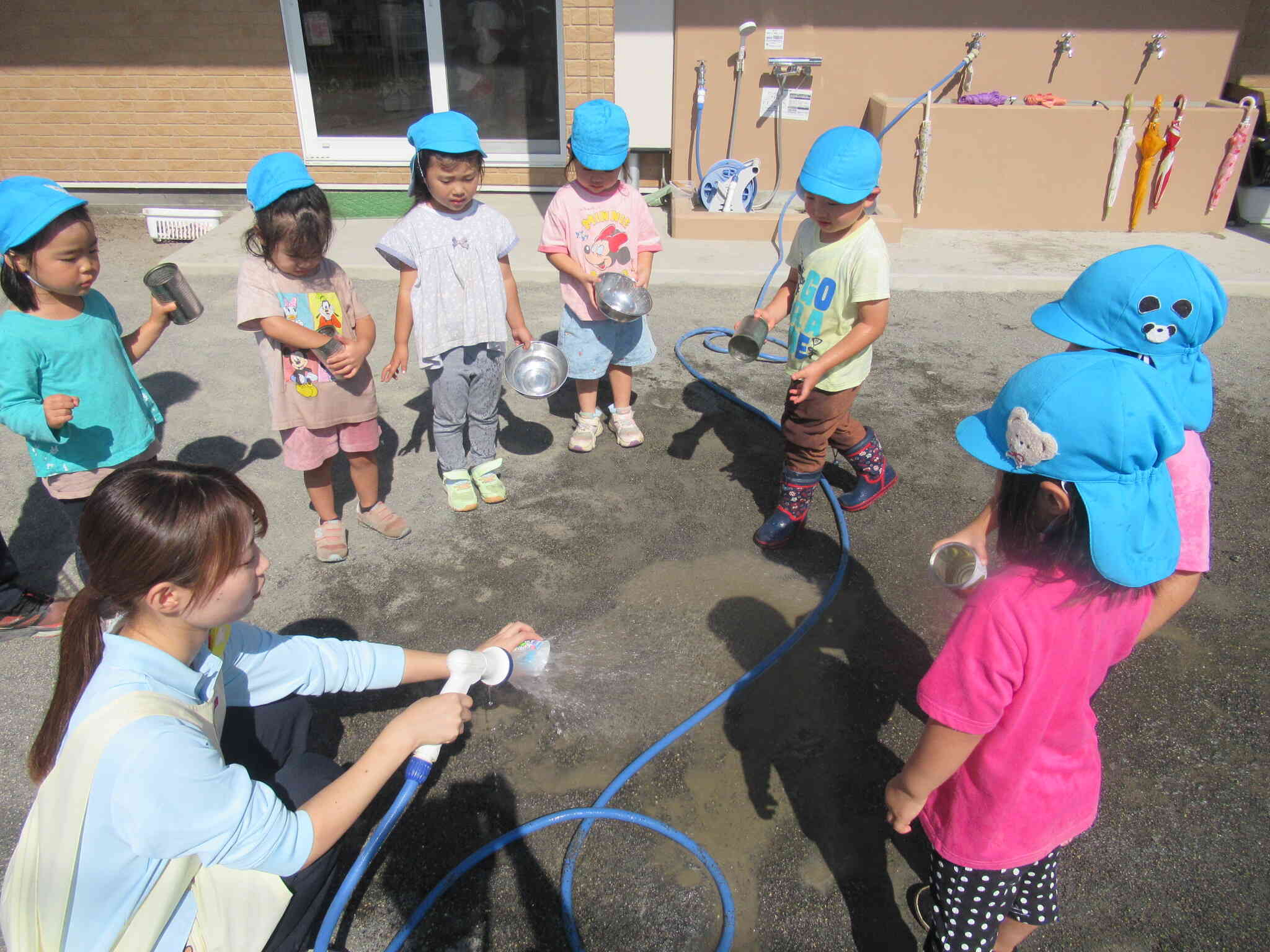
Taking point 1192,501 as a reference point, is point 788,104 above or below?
above

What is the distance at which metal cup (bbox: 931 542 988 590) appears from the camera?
2025mm

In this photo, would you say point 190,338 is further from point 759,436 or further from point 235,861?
point 235,861

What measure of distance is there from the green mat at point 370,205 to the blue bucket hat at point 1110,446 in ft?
26.0

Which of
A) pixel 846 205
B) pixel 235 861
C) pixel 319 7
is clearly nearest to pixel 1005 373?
pixel 846 205

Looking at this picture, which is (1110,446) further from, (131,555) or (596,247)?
(596,247)

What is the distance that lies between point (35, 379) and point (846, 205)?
292cm

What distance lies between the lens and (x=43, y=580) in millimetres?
3361

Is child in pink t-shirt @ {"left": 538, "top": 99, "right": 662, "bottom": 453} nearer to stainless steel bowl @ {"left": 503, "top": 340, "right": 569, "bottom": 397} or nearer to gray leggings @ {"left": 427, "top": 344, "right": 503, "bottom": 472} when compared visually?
stainless steel bowl @ {"left": 503, "top": 340, "right": 569, "bottom": 397}

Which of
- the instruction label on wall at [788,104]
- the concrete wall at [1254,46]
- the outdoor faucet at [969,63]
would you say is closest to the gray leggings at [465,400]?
the instruction label on wall at [788,104]

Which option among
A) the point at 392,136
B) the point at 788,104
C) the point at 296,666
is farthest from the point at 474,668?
the point at 392,136

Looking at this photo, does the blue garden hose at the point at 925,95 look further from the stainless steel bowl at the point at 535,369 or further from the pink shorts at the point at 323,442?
the pink shorts at the point at 323,442

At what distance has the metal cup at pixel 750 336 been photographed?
3.37 m

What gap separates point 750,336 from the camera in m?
3.37

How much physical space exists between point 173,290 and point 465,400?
127cm
